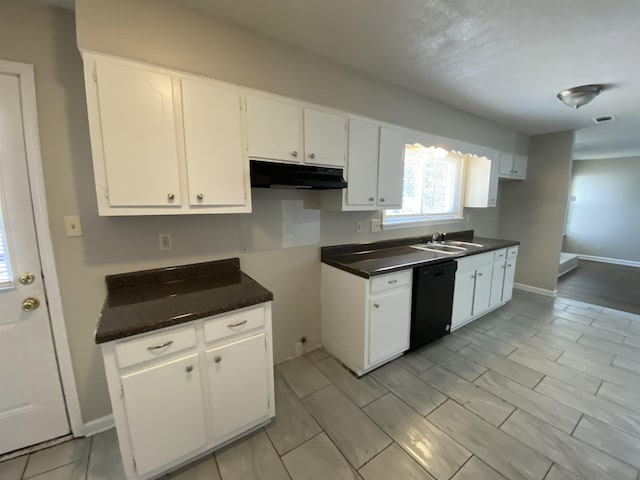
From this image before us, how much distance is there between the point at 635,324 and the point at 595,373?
65.2 inches

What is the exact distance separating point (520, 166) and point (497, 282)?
6.62 ft

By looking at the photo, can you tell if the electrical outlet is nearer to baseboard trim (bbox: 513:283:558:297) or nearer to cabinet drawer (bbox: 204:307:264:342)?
cabinet drawer (bbox: 204:307:264:342)

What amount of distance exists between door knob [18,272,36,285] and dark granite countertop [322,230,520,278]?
1.87 meters

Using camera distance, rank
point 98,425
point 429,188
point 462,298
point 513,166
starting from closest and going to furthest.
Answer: point 98,425 → point 462,298 → point 429,188 → point 513,166

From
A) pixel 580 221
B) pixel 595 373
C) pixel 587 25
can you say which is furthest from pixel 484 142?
pixel 580 221

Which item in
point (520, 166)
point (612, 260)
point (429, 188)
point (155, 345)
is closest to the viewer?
point (155, 345)

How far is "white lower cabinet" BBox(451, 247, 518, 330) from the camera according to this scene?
2781 millimetres

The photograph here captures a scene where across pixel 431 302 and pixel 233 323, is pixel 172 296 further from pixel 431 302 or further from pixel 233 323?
pixel 431 302

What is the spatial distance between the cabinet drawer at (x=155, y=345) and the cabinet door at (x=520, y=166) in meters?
4.66

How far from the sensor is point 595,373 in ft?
7.38

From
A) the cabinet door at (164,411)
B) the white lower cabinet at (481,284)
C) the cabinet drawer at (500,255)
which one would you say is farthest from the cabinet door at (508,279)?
the cabinet door at (164,411)

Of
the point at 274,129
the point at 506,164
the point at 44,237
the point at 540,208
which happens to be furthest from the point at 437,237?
the point at 44,237

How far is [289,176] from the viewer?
1.75 m

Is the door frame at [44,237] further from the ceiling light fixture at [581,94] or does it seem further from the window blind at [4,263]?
the ceiling light fixture at [581,94]
